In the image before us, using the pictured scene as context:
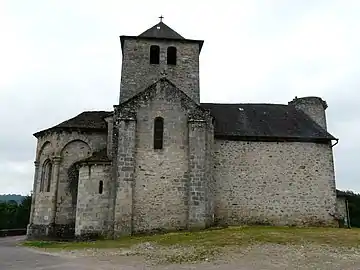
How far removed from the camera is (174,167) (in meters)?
Result: 20.2

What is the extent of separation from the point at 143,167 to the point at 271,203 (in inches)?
317

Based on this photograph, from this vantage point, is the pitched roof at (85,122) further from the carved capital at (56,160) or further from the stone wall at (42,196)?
the carved capital at (56,160)

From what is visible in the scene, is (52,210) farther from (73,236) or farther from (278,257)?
(278,257)

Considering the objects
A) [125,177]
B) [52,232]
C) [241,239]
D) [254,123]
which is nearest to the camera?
[241,239]

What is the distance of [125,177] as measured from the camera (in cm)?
1955

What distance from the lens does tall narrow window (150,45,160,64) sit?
25562 millimetres

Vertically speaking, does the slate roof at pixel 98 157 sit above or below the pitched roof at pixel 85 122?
below

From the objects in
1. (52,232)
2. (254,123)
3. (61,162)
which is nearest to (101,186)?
(61,162)

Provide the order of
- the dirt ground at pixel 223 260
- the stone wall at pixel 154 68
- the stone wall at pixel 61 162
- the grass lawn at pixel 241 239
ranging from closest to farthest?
the dirt ground at pixel 223 260
the grass lawn at pixel 241 239
the stone wall at pixel 61 162
the stone wall at pixel 154 68

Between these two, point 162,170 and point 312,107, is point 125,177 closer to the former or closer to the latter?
point 162,170

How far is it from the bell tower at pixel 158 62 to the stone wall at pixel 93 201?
5.60 meters

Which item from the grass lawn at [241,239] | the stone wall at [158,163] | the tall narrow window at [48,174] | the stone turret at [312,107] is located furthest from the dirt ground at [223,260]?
the stone turret at [312,107]

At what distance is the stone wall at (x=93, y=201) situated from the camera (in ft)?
65.2

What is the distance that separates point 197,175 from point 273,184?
565 cm
